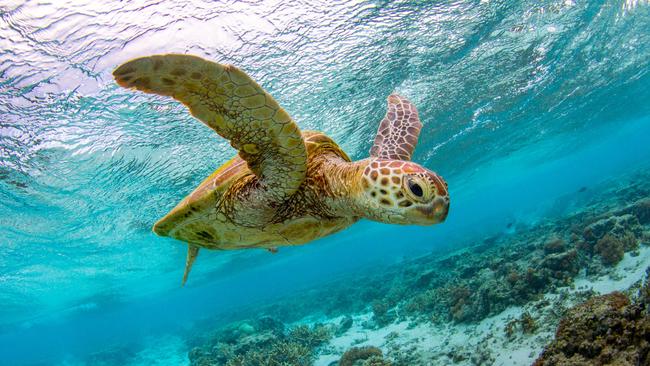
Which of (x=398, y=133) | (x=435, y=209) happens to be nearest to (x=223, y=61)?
(x=398, y=133)

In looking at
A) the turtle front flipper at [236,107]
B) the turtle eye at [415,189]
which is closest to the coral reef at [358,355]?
the turtle front flipper at [236,107]

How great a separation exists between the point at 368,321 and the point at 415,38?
923cm

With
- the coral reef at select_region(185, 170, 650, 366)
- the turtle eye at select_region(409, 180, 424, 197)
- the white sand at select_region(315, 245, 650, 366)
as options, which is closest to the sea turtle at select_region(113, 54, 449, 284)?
the turtle eye at select_region(409, 180, 424, 197)

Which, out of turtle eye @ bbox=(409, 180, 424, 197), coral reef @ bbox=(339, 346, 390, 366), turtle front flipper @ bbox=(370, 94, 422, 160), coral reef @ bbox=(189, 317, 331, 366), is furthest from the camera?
coral reef @ bbox=(189, 317, 331, 366)

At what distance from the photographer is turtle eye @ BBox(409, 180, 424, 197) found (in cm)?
192

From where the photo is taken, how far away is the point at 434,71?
11125mm

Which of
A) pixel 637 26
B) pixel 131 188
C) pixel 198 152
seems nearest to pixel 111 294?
pixel 131 188

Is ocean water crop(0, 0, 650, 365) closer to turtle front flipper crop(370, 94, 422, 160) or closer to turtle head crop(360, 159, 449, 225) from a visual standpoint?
turtle front flipper crop(370, 94, 422, 160)

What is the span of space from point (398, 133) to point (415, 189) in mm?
1851

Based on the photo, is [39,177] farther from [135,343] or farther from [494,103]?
[135,343]

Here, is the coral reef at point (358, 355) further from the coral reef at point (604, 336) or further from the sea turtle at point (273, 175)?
the coral reef at point (604, 336)

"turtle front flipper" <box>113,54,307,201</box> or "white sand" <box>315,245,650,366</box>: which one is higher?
"turtle front flipper" <box>113,54,307,201</box>

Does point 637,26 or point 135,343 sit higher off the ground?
point 637,26

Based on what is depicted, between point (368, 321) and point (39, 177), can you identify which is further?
point (368, 321)
